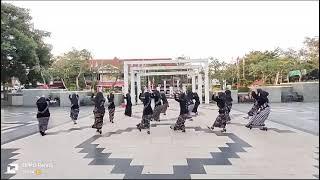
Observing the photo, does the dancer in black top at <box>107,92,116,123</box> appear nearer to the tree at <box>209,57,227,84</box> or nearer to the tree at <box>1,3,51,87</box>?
the tree at <box>1,3,51,87</box>

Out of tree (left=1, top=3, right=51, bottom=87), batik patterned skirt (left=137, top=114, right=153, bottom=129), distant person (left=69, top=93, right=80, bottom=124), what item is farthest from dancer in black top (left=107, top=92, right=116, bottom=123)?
tree (left=1, top=3, right=51, bottom=87)

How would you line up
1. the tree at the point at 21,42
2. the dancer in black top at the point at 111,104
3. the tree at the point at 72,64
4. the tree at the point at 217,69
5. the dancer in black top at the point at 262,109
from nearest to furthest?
the dancer in black top at the point at 262,109 → the dancer in black top at the point at 111,104 → the tree at the point at 21,42 → the tree at the point at 217,69 → the tree at the point at 72,64

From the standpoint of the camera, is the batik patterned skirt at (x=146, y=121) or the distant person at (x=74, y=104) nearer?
the batik patterned skirt at (x=146, y=121)

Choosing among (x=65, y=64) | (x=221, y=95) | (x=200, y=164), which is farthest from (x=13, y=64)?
(x=200, y=164)

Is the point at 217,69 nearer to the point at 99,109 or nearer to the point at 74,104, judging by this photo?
the point at 74,104

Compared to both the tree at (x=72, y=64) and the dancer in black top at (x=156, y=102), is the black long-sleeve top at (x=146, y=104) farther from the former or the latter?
the tree at (x=72, y=64)

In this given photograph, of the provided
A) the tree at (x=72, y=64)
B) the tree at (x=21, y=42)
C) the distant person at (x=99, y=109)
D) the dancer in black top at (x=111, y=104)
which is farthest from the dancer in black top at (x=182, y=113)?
the tree at (x=72, y=64)

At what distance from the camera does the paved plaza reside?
6.23 metres

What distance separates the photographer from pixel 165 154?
25.7 ft

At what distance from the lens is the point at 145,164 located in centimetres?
689

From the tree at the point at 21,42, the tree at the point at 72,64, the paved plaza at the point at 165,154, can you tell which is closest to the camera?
the paved plaza at the point at 165,154

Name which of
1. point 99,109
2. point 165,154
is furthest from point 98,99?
point 165,154

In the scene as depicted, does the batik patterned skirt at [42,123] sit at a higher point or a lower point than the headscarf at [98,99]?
lower

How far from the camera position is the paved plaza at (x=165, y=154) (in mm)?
6230
